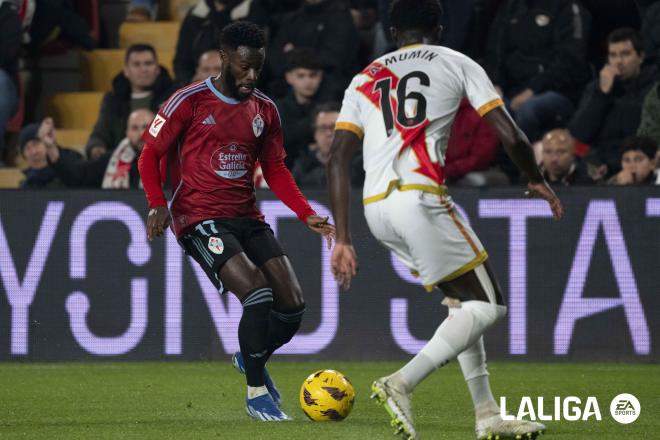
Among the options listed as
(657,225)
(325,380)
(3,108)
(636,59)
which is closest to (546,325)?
(657,225)

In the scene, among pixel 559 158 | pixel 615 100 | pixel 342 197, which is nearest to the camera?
pixel 342 197

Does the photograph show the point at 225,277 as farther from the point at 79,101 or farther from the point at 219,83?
the point at 79,101

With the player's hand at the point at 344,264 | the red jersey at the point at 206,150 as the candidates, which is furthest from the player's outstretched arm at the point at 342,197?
the red jersey at the point at 206,150

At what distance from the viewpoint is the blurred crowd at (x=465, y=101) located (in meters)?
11.4

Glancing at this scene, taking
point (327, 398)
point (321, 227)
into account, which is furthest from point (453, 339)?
point (321, 227)

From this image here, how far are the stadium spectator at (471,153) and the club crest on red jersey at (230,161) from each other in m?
3.82

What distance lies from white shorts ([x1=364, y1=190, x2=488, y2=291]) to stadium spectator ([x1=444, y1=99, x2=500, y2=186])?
16.9ft

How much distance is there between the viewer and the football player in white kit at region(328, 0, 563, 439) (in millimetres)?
6000

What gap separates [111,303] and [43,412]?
2990mm

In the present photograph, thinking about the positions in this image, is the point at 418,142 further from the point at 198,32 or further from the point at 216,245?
the point at 198,32

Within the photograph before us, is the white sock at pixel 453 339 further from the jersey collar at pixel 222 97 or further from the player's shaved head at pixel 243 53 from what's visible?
the jersey collar at pixel 222 97

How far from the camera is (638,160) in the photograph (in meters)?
11.0

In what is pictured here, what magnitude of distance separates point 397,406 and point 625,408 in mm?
2265

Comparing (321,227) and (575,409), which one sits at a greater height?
(321,227)
